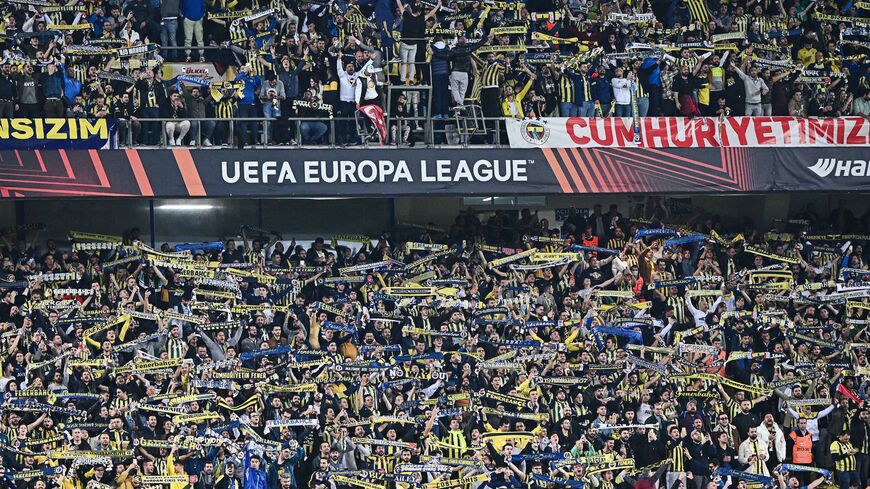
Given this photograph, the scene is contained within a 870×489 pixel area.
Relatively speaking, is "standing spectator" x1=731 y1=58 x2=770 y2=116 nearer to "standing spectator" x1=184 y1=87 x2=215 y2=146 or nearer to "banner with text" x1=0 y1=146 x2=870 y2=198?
"banner with text" x1=0 y1=146 x2=870 y2=198

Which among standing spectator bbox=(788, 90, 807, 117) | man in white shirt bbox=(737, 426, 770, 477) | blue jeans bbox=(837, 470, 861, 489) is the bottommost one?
blue jeans bbox=(837, 470, 861, 489)

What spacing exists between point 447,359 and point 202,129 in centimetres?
475

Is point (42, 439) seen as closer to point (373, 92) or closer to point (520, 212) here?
point (373, 92)

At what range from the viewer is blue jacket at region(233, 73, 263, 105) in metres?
24.2

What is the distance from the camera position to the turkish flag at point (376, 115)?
2409cm

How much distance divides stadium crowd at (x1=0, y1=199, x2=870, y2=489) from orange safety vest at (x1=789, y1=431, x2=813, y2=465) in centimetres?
2

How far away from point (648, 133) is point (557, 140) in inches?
52.7

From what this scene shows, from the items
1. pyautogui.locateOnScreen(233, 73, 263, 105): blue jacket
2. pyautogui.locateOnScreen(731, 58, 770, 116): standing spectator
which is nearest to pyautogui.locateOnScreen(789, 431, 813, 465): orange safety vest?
pyautogui.locateOnScreen(731, 58, 770, 116): standing spectator

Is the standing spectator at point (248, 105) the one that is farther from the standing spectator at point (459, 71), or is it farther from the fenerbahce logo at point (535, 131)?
the fenerbahce logo at point (535, 131)

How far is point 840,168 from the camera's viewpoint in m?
24.9

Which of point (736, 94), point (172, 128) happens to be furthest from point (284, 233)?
point (736, 94)

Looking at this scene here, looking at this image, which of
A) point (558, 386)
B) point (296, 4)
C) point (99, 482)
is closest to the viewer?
point (99, 482)

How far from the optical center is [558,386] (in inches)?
909

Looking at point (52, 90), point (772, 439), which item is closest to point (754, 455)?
point (772, 439)
